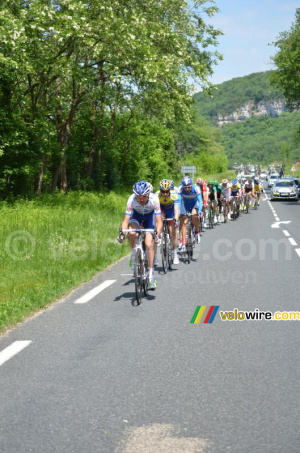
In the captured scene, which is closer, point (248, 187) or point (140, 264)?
point (140, 264)

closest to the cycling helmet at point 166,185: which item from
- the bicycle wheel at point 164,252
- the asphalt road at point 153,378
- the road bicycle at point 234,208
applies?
the bicycle wheel at point 164,252

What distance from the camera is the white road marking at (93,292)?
26.6 feet

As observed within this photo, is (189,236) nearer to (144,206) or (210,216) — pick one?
(144,206)

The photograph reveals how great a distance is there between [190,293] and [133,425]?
4.90 meters

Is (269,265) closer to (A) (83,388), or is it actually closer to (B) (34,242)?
(B) (34,242)

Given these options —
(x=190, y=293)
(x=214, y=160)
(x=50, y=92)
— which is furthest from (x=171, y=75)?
(x=214, y=160)

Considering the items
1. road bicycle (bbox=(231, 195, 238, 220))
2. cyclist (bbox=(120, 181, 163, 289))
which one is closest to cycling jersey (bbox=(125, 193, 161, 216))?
cyclist (bbox=(120, 181, 163, 289))

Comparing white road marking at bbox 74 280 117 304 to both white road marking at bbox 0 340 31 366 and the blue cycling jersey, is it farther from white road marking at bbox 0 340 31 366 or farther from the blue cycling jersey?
the blue cycling jersey

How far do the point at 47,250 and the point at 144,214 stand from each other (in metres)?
3.78

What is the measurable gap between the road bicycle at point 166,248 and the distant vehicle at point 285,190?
1334 inches

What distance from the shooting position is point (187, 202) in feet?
42.1

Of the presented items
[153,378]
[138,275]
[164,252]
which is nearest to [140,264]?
[138,275]

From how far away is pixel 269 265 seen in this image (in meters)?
11.5

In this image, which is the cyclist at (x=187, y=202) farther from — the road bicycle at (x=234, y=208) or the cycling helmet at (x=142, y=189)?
the road bicycle at (x=234, y=208)
